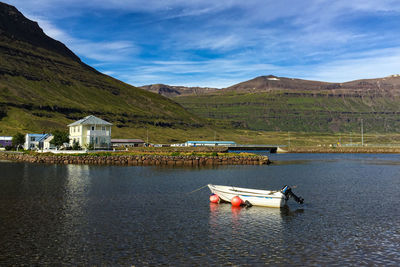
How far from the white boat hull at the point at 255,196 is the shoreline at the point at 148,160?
58149 millimetres

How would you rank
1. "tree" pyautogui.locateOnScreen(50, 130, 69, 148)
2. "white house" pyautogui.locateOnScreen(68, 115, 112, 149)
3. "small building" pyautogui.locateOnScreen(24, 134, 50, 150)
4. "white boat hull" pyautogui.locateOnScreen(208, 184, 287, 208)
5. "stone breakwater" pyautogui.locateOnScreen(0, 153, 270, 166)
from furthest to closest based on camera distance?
"small building" pyautogui.locateOnScreen(24, 134, 50, 150)
"tree" pyautogui.locateOnScreen(50, 130, 69, 148)
"white house" pyautogui.locateOnScreen(68, 115, 112, 149)
"stone breakwater" pyautogui.locateOnScreen(0, 153, 270, 166)
"white boat hull" pyautogui.locateOnScreen(208, 184, 287, 208)

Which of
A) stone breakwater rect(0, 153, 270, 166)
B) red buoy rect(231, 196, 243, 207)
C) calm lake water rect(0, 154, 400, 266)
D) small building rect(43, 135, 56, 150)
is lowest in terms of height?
calm lake water rect(0, 154, 400, 266)

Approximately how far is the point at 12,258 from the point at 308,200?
114ft

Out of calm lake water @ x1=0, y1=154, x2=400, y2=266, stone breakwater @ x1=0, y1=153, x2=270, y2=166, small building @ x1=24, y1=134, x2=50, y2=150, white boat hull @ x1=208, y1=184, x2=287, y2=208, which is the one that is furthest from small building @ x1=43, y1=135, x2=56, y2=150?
white boat hull @ x1=208, y1=184, x2=287, y2=208

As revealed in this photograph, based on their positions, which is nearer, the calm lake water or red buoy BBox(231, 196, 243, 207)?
the calm lake water

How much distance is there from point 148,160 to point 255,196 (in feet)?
224

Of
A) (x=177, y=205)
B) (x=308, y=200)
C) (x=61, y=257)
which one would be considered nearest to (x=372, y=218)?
(x=308, y=200)

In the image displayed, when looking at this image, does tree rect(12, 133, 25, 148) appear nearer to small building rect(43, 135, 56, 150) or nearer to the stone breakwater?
small building rect(43, 135, 56, 150)

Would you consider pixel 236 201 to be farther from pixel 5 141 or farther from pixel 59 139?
pixel 5 141

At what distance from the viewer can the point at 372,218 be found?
120 feet

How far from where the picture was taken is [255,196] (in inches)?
1688

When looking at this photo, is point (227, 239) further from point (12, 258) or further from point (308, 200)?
point (308, 200)

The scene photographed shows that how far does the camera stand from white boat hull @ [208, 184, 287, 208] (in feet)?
137

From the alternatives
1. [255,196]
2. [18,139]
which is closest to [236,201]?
[255,196]
